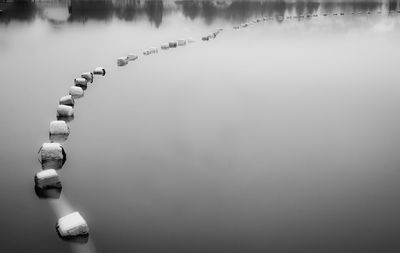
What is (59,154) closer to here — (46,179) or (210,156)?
(46,179)

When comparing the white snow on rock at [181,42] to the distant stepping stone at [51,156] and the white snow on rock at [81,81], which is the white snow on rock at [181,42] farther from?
the distant stepping stone at [51,156]

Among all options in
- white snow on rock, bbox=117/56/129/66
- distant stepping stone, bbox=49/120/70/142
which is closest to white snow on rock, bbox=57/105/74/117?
distant stepping stone, bbox=49/120/70/142

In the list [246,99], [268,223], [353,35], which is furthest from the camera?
[353,35]

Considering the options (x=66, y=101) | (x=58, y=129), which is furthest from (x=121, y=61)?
(x=58, y=129)

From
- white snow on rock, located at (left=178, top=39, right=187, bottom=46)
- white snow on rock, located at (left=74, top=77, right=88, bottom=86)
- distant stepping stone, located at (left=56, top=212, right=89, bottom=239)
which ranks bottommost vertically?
distant stepping stone, located at (left=56, top=212, right=89, bottom=239)

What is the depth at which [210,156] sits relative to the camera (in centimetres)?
455

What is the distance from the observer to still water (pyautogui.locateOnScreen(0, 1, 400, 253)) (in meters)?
3.16

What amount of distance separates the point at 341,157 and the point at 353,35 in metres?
13.8

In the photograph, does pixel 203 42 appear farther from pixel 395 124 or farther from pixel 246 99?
pixel 395 124

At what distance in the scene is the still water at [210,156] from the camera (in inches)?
125

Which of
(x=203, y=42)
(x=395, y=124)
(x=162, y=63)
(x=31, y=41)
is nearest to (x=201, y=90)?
(x=162, y=63)

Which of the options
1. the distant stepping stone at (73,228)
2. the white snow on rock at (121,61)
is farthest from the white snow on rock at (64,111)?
the white snow on rock at (121,61)

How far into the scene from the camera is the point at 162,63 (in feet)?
32.4

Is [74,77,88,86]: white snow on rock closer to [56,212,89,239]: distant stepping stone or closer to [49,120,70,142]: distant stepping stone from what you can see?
[49,120,70,142]: distant stepping stone
